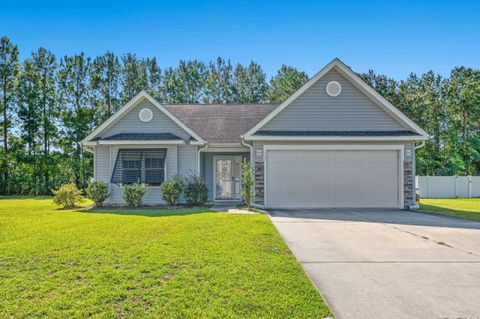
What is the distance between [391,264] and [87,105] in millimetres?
30207

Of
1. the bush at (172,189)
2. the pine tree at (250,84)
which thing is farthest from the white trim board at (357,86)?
the pine tree at (250,84)

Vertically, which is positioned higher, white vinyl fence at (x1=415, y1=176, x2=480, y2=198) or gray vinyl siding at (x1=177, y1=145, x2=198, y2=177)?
gray vinyl siding at (x1=177, y1=145, x2=198, y2=177)

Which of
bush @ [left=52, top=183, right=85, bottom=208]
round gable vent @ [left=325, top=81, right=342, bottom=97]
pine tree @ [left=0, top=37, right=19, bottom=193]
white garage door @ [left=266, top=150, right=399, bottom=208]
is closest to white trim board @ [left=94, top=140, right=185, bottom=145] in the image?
bush @ [left=52, top=183, right=85, bottom=208]

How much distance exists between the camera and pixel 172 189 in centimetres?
1395

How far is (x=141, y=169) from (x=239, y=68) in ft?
98.3

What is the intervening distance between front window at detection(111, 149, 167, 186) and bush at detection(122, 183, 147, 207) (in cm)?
54

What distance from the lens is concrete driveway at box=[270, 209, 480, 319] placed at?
3.83m

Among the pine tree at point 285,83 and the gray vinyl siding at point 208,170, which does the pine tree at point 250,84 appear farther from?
the gray vinyl siding at point 208,170

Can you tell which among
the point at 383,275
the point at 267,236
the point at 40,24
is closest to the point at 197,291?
the point at 383,275

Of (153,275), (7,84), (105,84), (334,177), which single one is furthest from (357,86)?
(105,84)

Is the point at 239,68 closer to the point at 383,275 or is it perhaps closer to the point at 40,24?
the point at 40,24

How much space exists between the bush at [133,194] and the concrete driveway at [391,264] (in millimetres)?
6358

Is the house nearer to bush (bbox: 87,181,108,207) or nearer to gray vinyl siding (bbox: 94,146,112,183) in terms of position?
gray vinyl siding (bbox: 94,146,112,183)

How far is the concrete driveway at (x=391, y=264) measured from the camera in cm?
383
